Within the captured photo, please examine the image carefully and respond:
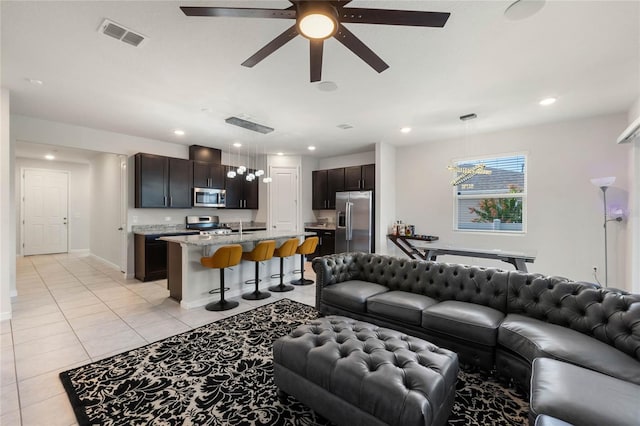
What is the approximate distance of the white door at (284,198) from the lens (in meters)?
7.29

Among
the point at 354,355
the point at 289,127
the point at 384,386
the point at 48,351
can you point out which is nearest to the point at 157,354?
the point at 48,351

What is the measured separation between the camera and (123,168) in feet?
18.5

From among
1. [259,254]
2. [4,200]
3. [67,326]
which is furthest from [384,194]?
[4,200]

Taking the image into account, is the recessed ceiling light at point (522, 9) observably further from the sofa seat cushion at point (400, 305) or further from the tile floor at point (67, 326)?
the tile floor at point (67, 326)

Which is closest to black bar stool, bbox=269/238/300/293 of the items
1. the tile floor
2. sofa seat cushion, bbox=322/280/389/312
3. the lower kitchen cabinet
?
the tile floor

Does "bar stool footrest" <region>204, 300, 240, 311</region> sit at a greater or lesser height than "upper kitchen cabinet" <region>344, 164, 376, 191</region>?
lesser

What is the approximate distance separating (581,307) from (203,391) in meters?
2.96

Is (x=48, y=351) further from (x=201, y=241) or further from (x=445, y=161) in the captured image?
(x=445, y=161)

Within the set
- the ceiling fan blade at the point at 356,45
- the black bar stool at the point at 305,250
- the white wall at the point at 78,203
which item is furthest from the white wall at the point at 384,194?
the white wall at the point at 78,203

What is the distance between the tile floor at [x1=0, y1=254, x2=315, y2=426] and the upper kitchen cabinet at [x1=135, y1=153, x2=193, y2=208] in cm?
160

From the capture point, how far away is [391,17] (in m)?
1.62

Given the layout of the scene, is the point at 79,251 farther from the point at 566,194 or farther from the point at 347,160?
the point at 566,194

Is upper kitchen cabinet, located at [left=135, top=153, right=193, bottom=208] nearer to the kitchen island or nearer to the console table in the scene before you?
the kitchen island

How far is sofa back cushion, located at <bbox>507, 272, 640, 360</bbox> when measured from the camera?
1.87 metres
